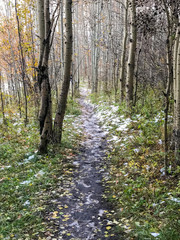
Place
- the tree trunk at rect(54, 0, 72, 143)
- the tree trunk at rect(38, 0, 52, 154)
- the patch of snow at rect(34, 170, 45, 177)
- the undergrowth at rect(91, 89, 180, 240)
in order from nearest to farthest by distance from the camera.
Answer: the undergrowth at rect(91, 89, 180, 240) < the patch of snow at rect(34, 170, 45, 177) < the tree trunk at rect(38, 0, 52, 154) < the tree trunk at rect(54, 0, 72, 143)

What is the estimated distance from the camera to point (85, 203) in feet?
14.2

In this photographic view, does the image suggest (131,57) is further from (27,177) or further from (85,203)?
(85,203)

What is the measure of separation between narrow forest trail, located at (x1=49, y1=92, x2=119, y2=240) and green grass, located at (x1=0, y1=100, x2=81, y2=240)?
1.03ft

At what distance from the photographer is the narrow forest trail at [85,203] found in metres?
3.47

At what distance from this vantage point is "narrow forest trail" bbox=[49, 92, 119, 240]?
11.4 feet

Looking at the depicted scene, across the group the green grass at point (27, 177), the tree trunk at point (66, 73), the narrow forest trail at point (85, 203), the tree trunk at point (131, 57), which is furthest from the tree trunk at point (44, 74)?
the tree trunk at point (131, 57)

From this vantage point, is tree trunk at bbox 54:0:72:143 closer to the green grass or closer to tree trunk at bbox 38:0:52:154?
tree trunk at bbox 38:0:52:154

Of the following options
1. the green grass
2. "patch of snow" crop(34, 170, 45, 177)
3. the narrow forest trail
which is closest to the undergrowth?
the narrow forest trail

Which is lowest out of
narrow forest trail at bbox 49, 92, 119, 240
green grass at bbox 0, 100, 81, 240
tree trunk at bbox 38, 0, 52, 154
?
narrow forest trail at bbox 49, 92, 119, 240

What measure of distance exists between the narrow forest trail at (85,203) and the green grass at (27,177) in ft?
1.03

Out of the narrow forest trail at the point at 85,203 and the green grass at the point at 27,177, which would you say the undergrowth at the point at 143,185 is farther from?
the green grass at the point at 27,177

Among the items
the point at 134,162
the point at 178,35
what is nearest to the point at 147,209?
the point at 134,162

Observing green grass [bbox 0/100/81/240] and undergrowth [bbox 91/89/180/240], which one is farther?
green grass [bbox 0/100/81/240]

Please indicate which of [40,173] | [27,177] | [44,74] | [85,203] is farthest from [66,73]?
[85,203]
